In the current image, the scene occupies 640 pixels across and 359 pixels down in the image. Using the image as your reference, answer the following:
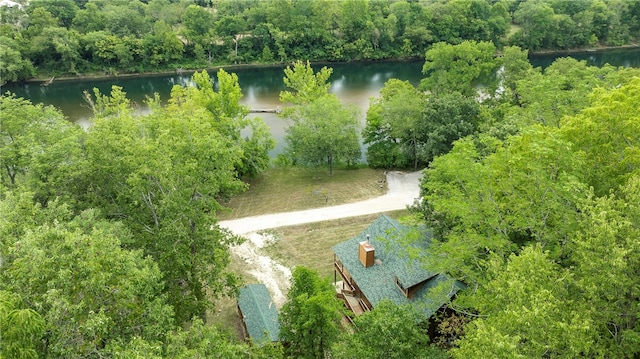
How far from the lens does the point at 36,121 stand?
22359 millimetres

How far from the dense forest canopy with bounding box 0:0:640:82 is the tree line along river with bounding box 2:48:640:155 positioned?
2.22 meters

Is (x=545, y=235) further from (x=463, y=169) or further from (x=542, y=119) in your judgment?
(x=542, y=119)

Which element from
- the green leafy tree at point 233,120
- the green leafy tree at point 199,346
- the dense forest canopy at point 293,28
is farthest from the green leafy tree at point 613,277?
the dense forest canopy at point 293,28

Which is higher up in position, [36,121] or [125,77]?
[36,121]

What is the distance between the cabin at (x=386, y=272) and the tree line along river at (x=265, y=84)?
23744 mm

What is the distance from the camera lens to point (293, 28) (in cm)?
7281

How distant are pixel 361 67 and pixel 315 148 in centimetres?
3974

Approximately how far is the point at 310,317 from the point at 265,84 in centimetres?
5212

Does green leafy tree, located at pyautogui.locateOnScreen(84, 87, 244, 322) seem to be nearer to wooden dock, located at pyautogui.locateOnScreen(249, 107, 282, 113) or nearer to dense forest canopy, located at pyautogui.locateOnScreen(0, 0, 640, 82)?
wooden dock, located at pyautogui.locateOnScreen(249, 107, 282, 113)

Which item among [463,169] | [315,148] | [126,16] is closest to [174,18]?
[126,16]

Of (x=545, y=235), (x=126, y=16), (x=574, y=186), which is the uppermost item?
(x=126, y=16)

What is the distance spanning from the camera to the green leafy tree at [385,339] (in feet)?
47.7

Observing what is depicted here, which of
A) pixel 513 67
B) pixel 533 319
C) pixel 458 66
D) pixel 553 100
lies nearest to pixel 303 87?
pixel 458 66

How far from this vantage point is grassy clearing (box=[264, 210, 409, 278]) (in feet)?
Answer: 83.7
